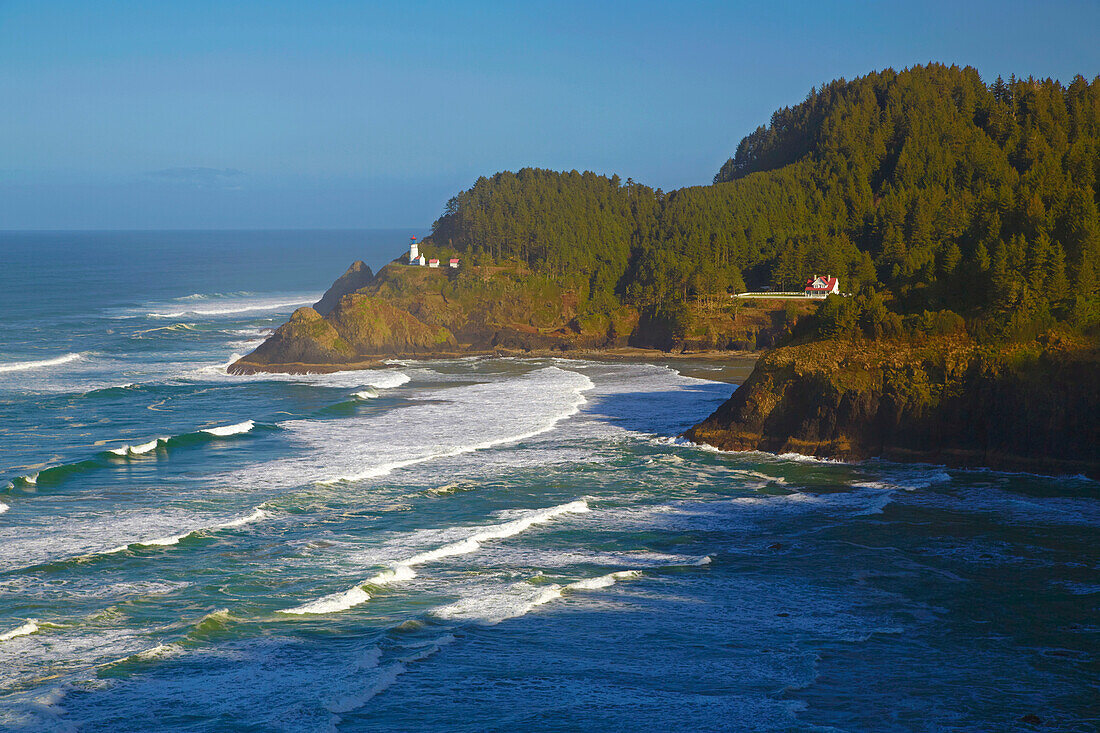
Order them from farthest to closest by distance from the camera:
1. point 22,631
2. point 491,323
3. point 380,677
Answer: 1. point 491,323
2. point 22,631
3. point 380,677

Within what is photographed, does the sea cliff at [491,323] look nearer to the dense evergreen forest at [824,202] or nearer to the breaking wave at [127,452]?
the dense evergreen forest at [824,202]

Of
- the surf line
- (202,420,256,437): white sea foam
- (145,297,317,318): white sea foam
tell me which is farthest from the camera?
(145,297,317,318): white sea foam

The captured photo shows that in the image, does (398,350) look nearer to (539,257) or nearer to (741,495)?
(539,257)

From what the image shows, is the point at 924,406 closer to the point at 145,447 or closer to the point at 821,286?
the point at 145,447

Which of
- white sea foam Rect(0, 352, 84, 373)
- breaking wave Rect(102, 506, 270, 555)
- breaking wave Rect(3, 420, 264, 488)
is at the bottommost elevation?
breaking wave Rect(102, 506, 270, 555)

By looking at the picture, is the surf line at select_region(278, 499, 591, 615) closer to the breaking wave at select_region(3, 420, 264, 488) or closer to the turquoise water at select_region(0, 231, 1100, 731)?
the turquoise water at select_region(0, 231, 1100, 731)

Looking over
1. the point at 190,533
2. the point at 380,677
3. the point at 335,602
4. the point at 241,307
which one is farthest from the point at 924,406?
the point at 241,307

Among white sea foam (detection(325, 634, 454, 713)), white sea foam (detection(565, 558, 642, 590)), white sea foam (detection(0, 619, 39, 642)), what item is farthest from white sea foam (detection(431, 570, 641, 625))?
white sea foam (detection(0, 619, 39, 642))
